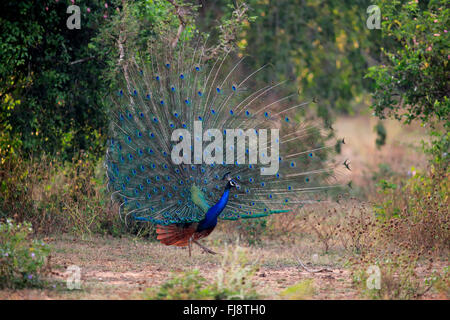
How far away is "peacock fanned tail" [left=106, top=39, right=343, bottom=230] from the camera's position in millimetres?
8953

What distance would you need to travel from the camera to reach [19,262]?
672 cm

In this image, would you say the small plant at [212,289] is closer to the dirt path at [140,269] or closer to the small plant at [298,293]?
the dirt path at [140,269]

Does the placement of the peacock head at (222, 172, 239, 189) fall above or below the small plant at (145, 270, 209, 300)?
above

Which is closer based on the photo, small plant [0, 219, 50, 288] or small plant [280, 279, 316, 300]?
small plant [280, 279, 316, 300]

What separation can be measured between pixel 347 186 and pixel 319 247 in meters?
1.64

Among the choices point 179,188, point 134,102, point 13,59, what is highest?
point 13,59

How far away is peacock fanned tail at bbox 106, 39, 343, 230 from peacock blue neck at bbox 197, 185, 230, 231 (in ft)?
0.37

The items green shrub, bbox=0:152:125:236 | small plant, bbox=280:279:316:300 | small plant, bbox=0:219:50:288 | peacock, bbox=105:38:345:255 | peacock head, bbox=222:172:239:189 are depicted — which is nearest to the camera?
small plant, bbox=280:279:316:300

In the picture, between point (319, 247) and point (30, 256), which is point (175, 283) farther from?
point (319, 247)

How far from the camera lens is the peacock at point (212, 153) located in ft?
29.4

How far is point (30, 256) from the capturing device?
677 centimetres

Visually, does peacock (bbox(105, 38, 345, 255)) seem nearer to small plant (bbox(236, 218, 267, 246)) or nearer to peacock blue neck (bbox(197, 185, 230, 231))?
peacock blue neck (bbox(197, 185, 230, 231))

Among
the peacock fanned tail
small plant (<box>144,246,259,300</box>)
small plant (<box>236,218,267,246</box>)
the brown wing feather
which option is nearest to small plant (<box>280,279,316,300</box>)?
small plant (<box>144,246,259,300</box>)
